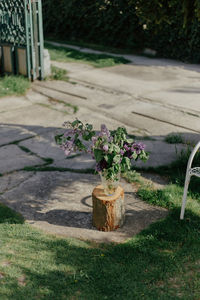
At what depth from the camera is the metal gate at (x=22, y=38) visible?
8797 millimetres

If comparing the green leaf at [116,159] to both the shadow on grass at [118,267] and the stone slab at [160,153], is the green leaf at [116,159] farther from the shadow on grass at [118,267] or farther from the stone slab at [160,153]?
the stone slab at [160,153]

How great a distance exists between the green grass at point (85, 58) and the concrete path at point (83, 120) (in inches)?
18.9

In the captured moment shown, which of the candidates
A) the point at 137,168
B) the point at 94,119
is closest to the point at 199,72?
the point at 94,119

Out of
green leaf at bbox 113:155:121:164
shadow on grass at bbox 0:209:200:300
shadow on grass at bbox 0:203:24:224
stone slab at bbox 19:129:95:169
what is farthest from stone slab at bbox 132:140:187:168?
shadow on grass at bbox 0:203:24:224

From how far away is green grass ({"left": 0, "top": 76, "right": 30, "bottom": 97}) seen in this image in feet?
28.8

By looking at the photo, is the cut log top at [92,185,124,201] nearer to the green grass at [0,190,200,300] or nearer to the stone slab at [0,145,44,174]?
the green grass at [0,190,200,300]

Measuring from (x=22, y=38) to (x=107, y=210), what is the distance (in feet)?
21.8

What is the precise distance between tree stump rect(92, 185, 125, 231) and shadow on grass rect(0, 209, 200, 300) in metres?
0.29

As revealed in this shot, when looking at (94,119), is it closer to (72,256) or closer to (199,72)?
(72,256)

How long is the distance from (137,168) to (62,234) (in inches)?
69.3

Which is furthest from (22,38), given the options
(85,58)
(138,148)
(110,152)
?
(110,152)

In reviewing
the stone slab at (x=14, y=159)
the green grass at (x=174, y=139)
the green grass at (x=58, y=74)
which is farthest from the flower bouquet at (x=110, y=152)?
the green grass at (x=58, y=74)

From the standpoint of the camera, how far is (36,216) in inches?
165

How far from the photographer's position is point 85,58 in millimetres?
12578
